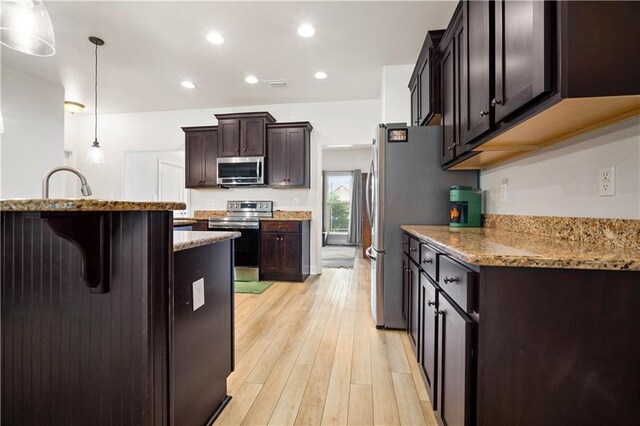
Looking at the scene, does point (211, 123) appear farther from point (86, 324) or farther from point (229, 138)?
point (86, 324)

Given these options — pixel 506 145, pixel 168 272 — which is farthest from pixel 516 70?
pixel 168 272

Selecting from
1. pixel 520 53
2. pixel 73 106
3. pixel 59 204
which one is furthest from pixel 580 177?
pixel 73 106

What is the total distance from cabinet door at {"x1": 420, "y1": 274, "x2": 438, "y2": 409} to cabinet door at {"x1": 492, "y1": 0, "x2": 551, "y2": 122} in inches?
35.1

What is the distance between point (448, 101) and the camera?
7.31 feet

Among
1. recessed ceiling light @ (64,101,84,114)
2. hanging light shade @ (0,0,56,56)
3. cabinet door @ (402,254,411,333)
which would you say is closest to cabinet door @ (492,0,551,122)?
cabinet door @ (402,254,411,333)

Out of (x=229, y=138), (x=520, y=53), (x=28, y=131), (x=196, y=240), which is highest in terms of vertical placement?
(x=229, y=138)

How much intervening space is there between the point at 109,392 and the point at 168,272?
1.50ft

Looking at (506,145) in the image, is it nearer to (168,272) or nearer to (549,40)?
(549,40)

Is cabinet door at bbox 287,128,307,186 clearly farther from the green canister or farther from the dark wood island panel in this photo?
the dark wood island panel

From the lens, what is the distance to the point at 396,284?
8.57 ft

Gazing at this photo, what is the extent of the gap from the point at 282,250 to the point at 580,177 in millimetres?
3521

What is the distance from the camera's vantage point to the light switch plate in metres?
1.33

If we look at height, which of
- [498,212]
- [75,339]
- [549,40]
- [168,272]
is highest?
[549,40]

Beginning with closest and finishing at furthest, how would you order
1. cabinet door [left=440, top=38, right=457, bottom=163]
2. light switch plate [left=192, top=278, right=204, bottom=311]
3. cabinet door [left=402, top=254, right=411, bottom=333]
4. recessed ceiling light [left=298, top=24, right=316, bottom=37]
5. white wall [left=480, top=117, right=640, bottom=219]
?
white wall [left=480, top=117, right=640, bottom=219] → light switch plate [left=192, top=278, right=204, bottom=311] → cabinet door [left=440, top=38, right=457, bottom=163] → cabinet door [left=402, top=254, right=411, bottom=333] → recessed ceiling light [left=298, top=24, right=316, bottom=37]
